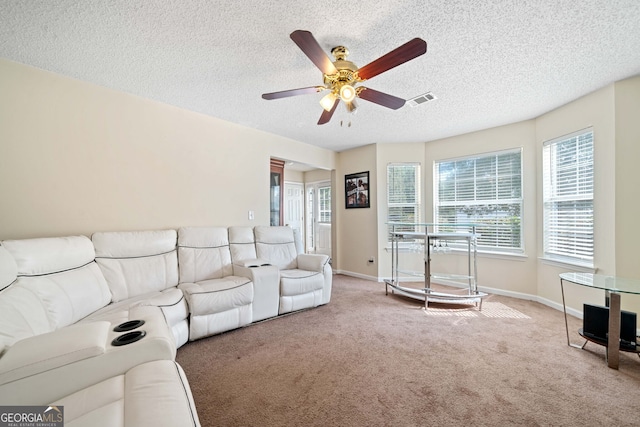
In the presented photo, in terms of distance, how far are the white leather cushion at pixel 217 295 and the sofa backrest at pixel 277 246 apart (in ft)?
2.63

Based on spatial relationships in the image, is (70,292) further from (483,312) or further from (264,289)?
(483,312)

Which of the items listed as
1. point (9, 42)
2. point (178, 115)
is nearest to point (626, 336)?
point (178, 115)

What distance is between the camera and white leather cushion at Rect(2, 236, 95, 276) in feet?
5.37

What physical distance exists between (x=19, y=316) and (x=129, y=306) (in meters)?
0.72

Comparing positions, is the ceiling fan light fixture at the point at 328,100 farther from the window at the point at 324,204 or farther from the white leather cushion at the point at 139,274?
the window at the point at 324,204

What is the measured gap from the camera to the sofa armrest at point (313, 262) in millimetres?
3369

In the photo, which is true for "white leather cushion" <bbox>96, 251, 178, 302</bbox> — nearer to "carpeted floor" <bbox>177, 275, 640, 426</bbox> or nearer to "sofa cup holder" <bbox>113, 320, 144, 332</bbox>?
"carpeted floor" <bbox>177, 275, 640, 426</bbox>

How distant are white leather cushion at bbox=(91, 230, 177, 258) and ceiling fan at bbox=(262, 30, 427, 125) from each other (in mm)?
1855

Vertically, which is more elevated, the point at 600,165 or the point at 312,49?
the point at 312,49

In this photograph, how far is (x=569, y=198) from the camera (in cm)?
307

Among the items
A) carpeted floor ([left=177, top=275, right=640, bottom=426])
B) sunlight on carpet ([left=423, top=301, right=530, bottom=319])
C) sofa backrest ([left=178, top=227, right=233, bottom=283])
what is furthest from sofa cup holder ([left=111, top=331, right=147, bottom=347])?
sunlight on carpet ([left=423, top=301, right=530, bottom=319])

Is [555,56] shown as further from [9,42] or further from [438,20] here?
[9,42]


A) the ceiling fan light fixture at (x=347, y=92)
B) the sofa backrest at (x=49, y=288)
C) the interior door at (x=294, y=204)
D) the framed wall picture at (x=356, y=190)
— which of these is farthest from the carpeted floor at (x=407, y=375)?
the interior door at (x=294, y=204)

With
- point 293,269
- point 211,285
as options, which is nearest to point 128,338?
point 211,285
